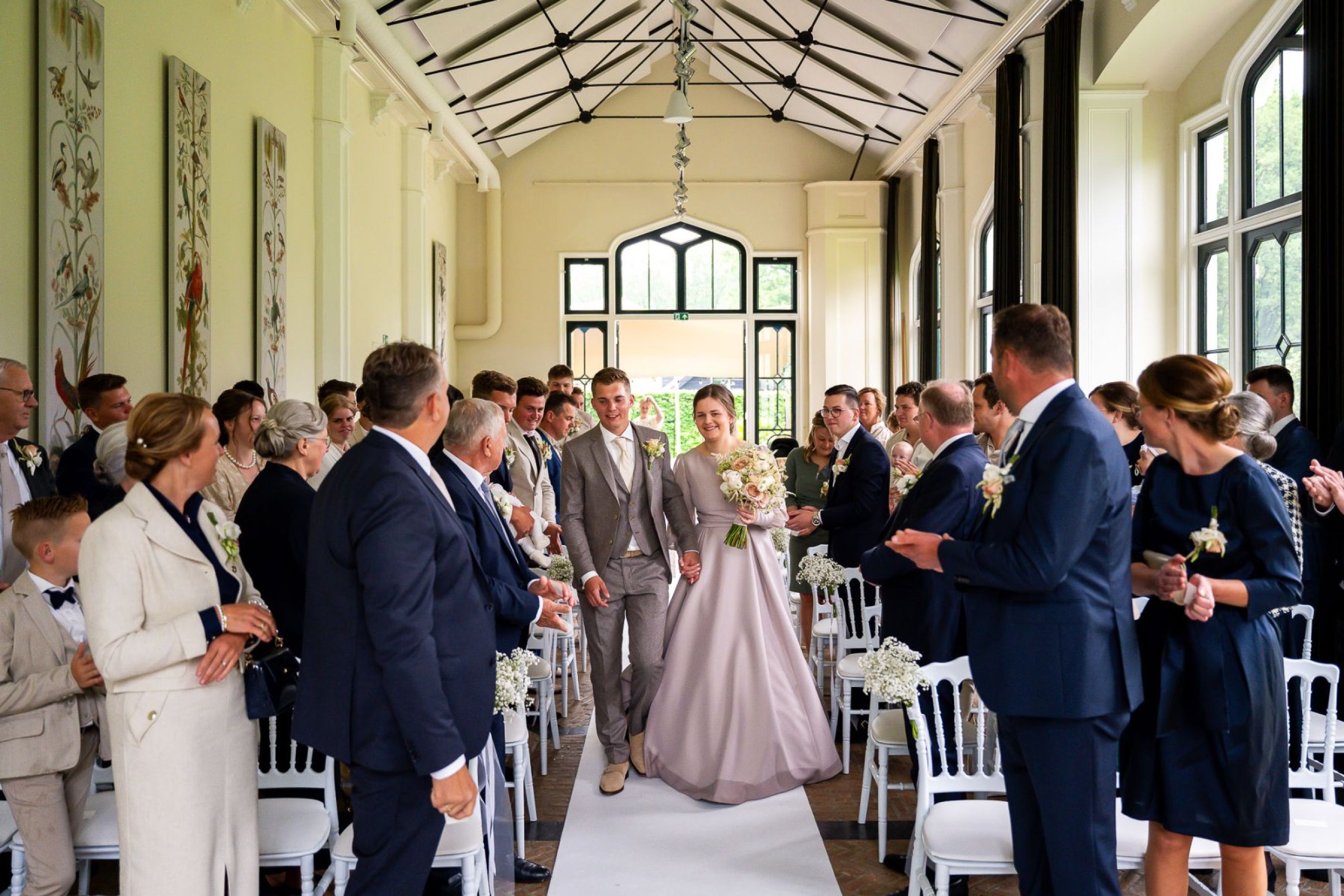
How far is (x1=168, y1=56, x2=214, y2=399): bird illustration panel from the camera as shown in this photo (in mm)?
6754

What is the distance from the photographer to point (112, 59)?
6.11m

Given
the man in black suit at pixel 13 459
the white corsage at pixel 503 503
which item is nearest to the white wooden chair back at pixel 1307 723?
the white corsage at pixel 503 503

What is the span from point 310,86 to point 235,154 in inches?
69.2

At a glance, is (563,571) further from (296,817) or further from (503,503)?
(296,817)

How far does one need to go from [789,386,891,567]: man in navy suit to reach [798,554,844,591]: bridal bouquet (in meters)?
0.08

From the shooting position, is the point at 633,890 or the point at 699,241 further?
the point at 699,241

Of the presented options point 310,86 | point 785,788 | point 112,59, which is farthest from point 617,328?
point 785,788

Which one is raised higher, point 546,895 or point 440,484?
point 440,484

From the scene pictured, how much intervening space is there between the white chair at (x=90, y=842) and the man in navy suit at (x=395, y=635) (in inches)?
35.4

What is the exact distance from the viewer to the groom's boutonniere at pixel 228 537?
2953mm

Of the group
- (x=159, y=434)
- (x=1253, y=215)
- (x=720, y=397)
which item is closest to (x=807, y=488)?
(x=720, y=397)

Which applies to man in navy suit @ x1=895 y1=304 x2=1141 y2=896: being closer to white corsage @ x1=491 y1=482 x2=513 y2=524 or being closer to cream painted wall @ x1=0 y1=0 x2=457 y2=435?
white corsage @ x1=491 y1=482 x2=513 y2=524

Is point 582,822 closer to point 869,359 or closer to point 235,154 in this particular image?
point 235,154

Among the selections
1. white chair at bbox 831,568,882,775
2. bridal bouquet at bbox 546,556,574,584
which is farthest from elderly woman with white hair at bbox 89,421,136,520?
white chair at bbox 831,568,882,775
